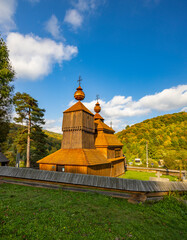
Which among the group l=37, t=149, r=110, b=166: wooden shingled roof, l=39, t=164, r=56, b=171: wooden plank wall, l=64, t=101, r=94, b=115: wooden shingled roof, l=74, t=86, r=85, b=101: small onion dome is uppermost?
l=74, t=86, r=85, b=101: small onion dome

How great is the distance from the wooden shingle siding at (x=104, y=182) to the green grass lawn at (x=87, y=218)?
3.01ft

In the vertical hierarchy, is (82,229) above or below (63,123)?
below

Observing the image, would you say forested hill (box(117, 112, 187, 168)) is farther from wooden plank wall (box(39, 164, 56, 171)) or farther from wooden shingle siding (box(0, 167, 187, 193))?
wooden shingle siding (box(0, 167, 187, 193))

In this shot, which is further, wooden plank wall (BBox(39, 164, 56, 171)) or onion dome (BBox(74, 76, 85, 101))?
onion dome (BBox(74, 76, 85, 101))

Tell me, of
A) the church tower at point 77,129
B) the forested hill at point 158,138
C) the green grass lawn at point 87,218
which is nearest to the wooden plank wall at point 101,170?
the church tower at point 77,129

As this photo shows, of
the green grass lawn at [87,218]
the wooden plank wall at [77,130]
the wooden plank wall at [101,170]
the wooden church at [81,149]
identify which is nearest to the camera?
the green grass lawn at [87,218]

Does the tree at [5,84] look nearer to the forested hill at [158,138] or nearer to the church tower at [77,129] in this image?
the church tower at [77,129]

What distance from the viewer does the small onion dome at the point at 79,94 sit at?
23.3 meters

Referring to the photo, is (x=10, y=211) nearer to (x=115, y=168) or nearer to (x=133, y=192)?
(x=133, y=192)

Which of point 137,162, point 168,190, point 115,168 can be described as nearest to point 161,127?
point 137,162

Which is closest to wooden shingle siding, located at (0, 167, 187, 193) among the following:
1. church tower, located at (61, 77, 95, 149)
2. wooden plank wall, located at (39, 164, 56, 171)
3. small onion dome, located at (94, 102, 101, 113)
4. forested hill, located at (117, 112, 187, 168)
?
wooden plank wall, located at (39, 164, 56, 171)

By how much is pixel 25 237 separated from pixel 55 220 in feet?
5.19

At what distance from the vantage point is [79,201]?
9078 millimetres

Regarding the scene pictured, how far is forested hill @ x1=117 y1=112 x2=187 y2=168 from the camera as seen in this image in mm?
45584
